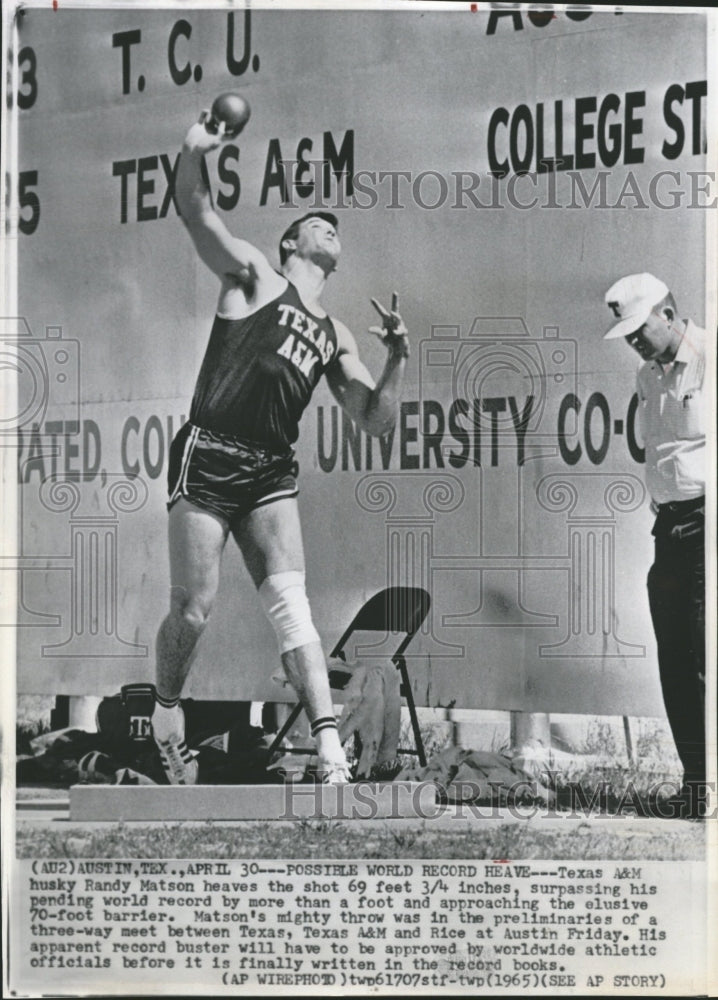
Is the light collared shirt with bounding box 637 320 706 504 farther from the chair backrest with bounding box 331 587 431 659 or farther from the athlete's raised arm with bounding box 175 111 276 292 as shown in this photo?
the athlete's raised arm with bounding box 175 111 276 292

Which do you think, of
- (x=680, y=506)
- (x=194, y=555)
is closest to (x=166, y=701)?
(x=194, y=555)

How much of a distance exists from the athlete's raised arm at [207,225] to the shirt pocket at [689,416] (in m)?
1.93

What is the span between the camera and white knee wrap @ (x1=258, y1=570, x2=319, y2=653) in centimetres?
646

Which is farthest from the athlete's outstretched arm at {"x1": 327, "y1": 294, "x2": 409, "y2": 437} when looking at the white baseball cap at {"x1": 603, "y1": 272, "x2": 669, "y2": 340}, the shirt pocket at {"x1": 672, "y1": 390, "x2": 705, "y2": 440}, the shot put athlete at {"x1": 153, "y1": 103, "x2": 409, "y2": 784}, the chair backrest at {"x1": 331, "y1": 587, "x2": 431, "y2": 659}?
the shirt pocket at {"x1": 672, "y1": 390, "x2": 705, "y2": 440}

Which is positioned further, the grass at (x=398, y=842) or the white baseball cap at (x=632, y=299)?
the white baseball cap at (x=632, y=299)

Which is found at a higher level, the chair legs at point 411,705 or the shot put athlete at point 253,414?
the shot put athlete at point 253,414

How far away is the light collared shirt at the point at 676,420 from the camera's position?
642 cm

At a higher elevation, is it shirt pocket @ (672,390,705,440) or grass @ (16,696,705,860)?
shirt pocket @ (672,390,705,440)

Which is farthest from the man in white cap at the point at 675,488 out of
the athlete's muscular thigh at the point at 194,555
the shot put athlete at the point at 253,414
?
the athlete's muscular thigh at the point at 194,555

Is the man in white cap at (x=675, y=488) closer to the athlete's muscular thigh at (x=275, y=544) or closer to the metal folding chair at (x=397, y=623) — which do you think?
the metal folding chair at (x=397, y=623)

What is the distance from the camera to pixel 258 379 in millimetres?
6531

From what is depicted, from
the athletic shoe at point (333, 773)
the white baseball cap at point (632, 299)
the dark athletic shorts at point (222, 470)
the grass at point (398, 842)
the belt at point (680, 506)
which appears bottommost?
the grass at point (398, 842)

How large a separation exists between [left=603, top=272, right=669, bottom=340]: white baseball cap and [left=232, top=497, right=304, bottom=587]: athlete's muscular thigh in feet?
5.38

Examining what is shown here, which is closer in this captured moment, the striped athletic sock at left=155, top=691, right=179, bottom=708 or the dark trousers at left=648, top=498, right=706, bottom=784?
the dark trousers at left=648, top=498, right=706, bottom=784
